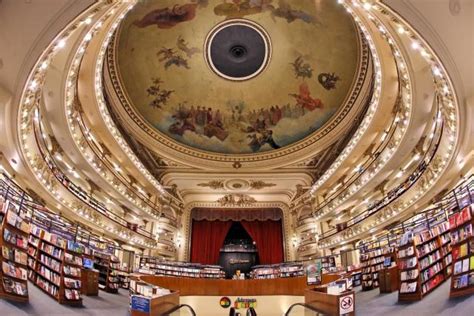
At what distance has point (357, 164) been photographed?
1888 cm

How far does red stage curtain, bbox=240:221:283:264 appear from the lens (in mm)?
24781

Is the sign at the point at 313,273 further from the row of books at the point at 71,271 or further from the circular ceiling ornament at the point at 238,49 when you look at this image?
the circular ceiling ornament at the point at 238,49

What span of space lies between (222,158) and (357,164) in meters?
8.29

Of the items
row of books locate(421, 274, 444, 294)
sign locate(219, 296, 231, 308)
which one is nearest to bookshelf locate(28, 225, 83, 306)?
row of books locate(421, 274, 444, 294)

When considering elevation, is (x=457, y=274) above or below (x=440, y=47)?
below

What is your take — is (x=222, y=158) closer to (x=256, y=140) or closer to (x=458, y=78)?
(x=256, y=140)

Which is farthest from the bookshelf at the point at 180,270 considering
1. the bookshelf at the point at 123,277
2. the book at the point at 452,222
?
the book at the point at 452,222

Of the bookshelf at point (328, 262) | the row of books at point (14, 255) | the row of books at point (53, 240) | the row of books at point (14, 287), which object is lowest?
the row of books at point (14, 287)

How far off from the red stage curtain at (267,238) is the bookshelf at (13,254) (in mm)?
19266

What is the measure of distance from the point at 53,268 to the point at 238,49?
1573 cm

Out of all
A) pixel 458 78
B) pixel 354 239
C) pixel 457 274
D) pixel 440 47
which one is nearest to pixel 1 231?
pixel 457 274

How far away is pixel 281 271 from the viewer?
63.3ft

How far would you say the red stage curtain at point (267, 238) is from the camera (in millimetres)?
24781

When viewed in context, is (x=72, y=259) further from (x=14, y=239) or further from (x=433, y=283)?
Answer: (x=433, y=283)
